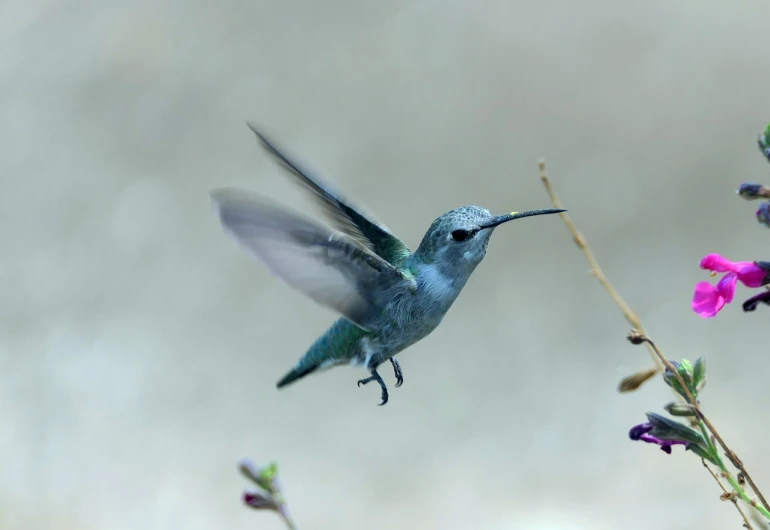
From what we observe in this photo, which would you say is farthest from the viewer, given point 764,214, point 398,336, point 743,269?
point 398,336

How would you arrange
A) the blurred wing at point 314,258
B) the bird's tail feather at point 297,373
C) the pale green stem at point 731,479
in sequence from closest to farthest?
1. the pale green stem at point 731,479
2. the blurred wing at point 314,258
3. the bird's tail feather at point 297,373

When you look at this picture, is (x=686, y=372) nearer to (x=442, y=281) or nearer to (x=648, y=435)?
(x=648, y=435)

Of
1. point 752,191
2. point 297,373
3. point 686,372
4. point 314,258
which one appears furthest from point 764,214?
point 297,373

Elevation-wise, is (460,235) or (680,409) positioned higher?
(460,235)

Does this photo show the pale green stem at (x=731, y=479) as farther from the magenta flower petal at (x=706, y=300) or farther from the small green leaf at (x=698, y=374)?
the magenta flower petal at (x=706, y=300)

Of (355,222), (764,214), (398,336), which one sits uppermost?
(355,222)

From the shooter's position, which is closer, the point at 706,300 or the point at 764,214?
the point at 764,214


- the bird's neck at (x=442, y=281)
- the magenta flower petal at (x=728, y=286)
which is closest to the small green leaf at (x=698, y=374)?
the magenta flower petal at (x=728, y=286)

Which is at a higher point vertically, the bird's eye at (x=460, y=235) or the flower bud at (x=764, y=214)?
the bird's eye at (x=460, y=235)

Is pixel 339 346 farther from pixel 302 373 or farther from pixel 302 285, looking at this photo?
pixel 302 285
